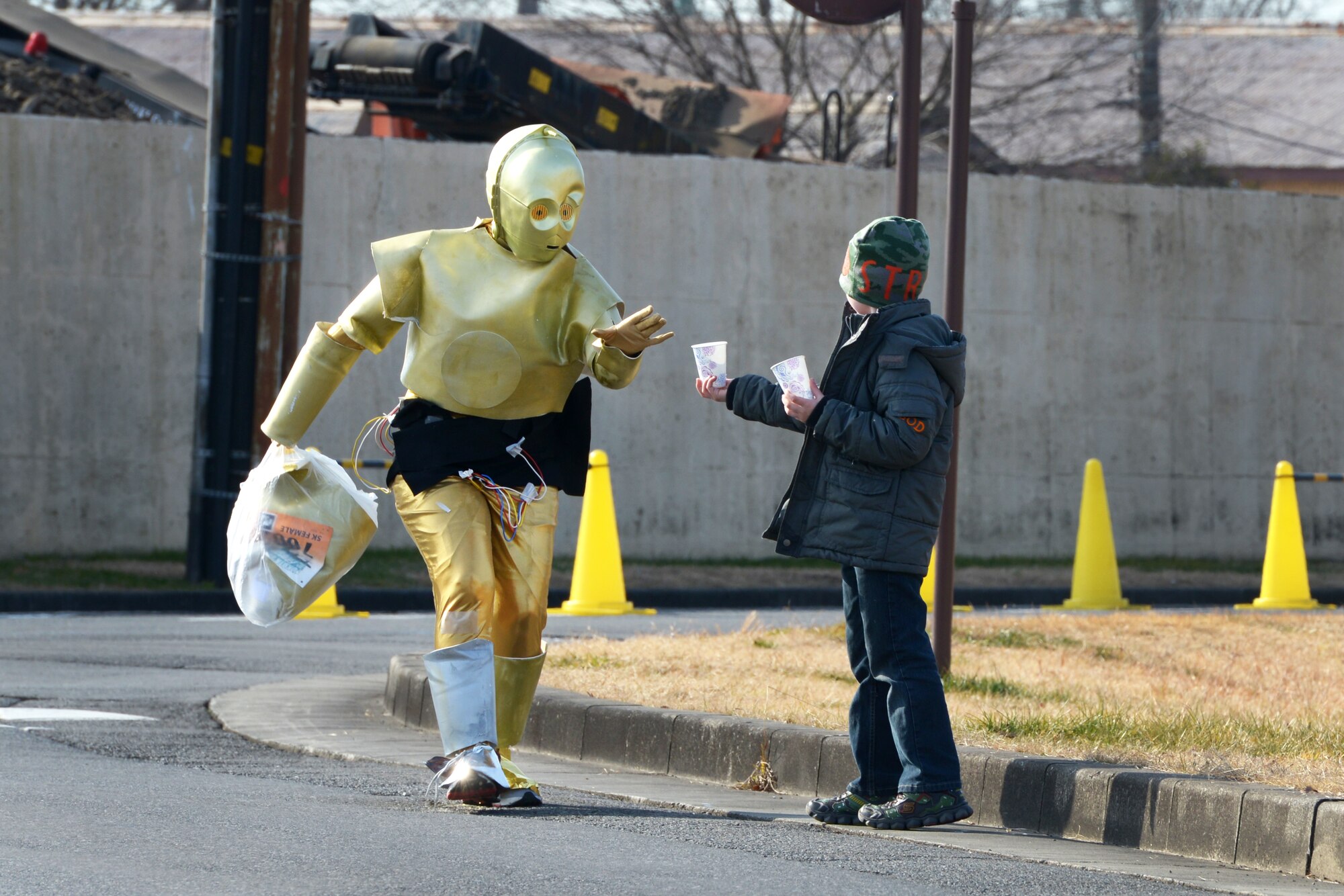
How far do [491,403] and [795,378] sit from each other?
901 millimetres

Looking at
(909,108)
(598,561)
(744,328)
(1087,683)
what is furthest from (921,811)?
(744,328)

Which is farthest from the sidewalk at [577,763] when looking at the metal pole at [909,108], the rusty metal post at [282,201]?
the rusty metal post at [282,201]

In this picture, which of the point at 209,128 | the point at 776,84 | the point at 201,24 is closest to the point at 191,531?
the point at 209,128

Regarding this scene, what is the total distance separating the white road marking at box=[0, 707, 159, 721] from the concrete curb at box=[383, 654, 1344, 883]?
1558mm

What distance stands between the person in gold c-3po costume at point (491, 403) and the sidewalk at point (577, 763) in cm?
62

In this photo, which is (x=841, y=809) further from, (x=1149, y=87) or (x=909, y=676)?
(x=1149, y=87)

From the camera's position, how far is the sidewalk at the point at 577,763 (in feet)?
16.3

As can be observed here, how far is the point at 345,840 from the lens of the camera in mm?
4871

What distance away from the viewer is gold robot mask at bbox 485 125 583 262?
566 cm

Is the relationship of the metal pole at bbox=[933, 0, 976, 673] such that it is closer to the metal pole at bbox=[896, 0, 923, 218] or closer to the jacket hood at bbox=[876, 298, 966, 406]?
the metal pole at bbox=[896, 0, 923, 218]

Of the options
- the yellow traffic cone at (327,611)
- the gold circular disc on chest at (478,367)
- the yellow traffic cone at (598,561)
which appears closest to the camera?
the gold circular disc on chest at (478,367)

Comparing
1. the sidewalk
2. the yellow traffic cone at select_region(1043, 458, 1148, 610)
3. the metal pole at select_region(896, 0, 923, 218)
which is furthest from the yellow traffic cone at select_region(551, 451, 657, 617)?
the metal pole at select_region(896, 0, 923, 218)

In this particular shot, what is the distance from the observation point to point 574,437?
5855 mm

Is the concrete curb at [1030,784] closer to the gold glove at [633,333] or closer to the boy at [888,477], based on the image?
the boy at [888,477]
